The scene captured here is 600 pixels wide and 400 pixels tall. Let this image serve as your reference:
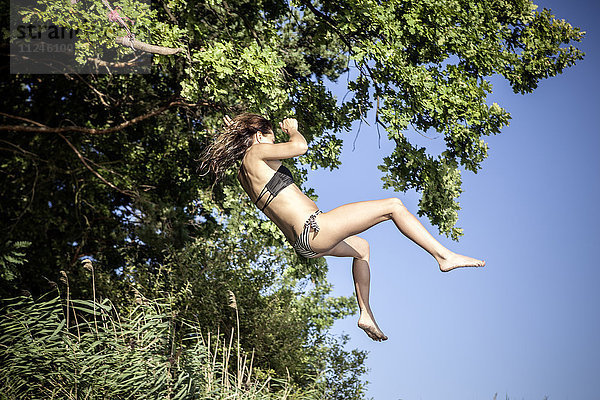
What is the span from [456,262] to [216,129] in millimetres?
6504

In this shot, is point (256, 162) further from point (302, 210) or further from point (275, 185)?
point (302, 210)

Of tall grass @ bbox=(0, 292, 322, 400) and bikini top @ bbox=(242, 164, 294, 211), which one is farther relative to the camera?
tall grass @ bbox=(0, 292, 322, 400)

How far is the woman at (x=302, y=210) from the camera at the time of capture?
3520mm

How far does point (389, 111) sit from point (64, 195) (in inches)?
281

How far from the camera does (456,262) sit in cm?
349

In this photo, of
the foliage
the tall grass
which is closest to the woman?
the tall grass

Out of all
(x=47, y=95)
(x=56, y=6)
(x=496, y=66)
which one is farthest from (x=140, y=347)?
(x=47, y=95)

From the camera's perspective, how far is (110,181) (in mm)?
11094

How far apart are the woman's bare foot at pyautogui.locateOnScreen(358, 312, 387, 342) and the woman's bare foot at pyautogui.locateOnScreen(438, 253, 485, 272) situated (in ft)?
2.36

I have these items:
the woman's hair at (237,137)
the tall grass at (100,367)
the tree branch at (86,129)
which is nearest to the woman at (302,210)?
the woman's hair at (237,137)

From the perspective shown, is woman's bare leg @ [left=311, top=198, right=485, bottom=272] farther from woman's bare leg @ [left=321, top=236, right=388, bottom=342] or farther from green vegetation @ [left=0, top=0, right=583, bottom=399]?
green vegetation @ [left=0, top=0, right=583, bottom=399]

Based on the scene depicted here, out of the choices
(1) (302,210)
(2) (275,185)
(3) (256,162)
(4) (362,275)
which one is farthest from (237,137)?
(4) (362,275)

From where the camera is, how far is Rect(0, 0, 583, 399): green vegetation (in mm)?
7512

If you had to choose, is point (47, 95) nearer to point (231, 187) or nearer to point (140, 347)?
point (231, 187)
